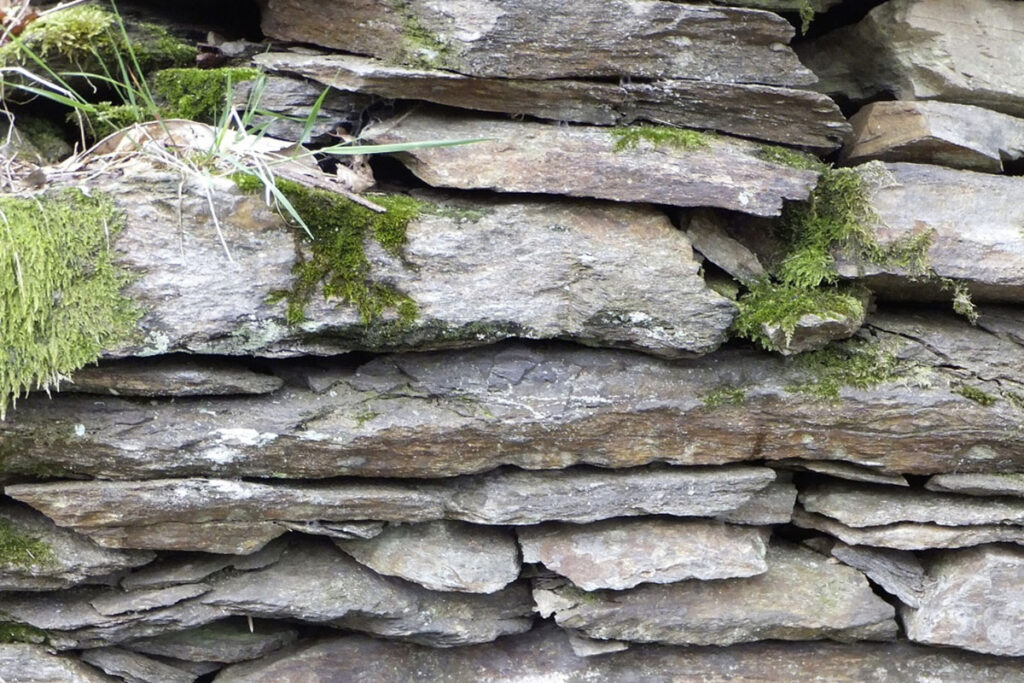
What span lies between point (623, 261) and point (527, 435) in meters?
0.95

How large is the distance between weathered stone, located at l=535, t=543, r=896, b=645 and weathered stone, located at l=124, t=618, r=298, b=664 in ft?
5.08

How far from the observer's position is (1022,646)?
4.42m

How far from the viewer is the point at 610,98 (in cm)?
421

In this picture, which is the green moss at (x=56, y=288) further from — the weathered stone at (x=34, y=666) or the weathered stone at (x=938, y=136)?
the weathered stone at (x=938, y=136)

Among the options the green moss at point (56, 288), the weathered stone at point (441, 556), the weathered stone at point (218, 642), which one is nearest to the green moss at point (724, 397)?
the weathered stone at point (441, 556)

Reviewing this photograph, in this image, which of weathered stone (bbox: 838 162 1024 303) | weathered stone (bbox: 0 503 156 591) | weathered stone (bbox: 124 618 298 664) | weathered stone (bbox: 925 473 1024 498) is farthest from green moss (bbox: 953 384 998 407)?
weathered stone (bbox: 0 503 156 591)

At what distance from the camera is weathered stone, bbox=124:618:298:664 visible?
14.0 ft

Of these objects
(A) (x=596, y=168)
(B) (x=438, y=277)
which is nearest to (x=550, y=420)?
(B) (x=438, y=277)

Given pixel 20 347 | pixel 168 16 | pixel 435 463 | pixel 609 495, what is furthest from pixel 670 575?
pixel 168 16

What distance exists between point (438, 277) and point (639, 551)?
1748 mm

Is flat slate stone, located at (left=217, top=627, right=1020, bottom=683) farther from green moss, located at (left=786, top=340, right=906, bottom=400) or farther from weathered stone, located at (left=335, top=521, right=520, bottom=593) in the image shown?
green moss, located at (left=786, top=340, right=906, bottom=400)

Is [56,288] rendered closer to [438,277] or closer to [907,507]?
[438,277]

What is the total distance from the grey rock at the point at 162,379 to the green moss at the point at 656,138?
211 cm

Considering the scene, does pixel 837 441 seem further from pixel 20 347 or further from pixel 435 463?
pixel 20 347
